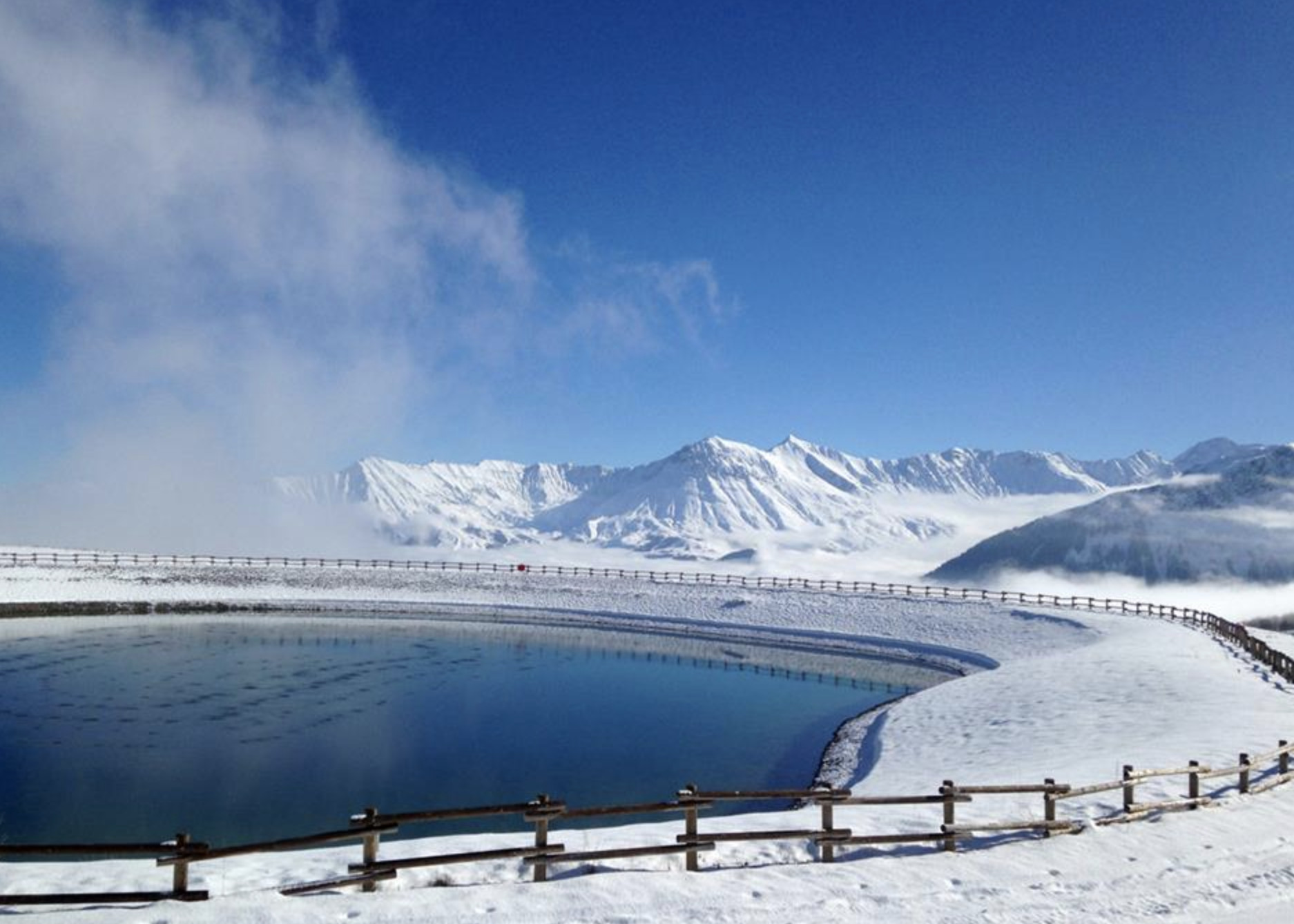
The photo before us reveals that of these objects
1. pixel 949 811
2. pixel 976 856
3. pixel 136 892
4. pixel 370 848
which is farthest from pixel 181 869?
pixel 976 856

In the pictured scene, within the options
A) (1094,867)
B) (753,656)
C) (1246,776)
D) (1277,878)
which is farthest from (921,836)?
(753,656)

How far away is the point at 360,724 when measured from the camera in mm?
36094

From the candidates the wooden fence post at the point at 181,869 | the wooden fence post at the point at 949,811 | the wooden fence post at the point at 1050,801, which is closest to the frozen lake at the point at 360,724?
the wooden fence post at the point at 181,869

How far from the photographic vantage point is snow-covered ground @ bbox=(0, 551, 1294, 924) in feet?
45.1

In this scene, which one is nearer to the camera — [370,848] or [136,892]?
[136,892]

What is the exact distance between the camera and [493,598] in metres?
90.4

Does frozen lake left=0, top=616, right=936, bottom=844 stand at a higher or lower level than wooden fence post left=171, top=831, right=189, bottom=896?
lower

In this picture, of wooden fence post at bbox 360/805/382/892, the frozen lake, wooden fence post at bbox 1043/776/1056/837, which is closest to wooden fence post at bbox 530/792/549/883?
wooden fence post at bbox 360/805/382/892

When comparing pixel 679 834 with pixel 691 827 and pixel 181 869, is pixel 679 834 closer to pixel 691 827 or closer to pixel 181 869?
pixel 691 827

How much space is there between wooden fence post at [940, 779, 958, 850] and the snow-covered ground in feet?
1.05

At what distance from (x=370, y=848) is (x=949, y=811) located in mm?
10443

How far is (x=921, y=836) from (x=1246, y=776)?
9.36 meters

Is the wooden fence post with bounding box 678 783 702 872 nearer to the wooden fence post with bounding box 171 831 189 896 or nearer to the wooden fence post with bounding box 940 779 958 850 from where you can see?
the wooden fence post with bounding box 940 779 958 850

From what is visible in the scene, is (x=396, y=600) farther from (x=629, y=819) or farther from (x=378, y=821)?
(x=378, y=821)
